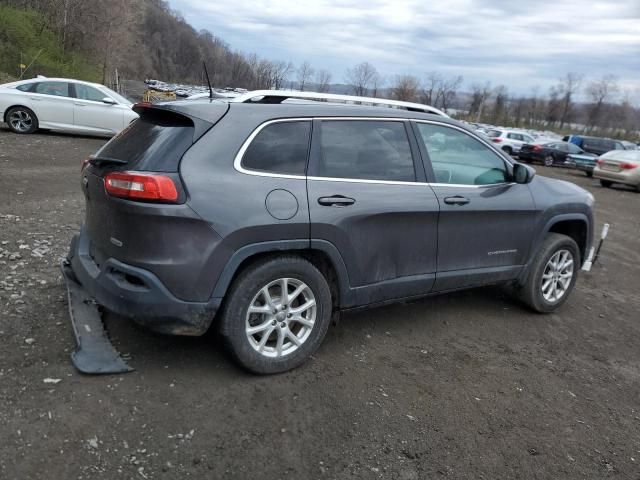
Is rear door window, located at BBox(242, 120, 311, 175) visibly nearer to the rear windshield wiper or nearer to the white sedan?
the rear windshield wiper

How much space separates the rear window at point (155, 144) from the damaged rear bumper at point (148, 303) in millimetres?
606

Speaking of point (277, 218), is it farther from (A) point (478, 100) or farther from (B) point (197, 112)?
(A) point (478, 100)

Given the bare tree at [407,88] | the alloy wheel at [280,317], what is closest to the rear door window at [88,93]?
the alloy wheel at [280,317]

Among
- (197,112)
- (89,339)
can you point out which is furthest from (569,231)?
(89,339)

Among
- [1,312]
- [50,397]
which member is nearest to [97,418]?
[50,397]

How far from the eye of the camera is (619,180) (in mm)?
18234

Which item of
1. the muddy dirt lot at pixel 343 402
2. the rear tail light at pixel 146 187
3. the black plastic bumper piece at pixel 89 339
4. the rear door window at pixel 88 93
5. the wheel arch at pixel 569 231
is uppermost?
the rear tail light at pixel 146 187

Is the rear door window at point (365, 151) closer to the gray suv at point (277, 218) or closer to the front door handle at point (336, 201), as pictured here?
the gray suv at point (277, 218)

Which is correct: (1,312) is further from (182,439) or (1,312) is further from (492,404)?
(492,404)

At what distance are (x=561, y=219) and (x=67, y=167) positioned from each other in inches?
341

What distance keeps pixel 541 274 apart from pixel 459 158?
1.41 m

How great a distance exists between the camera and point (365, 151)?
3.82 meters

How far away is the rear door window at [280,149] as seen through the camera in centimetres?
335

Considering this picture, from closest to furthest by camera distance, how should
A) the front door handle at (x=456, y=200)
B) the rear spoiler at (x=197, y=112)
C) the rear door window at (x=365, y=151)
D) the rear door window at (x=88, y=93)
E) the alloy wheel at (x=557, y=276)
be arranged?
1. the rear spoiler at (x=197, y=112)
2. the rear door window at (x=365, y=151)
3. the front door handle at (x=456, y=200)
4. the alloy wheel at (x=557, y=276)
5. the rear door window at (x=88, y=93)
